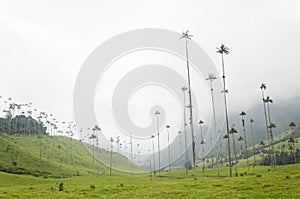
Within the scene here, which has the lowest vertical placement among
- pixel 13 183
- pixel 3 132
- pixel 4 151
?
pixel 13 183

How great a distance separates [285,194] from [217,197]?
6.59 metres

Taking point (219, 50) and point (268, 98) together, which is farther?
point (268, 98)

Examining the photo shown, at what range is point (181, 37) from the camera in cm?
8081

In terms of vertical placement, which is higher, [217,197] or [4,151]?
[4,151]

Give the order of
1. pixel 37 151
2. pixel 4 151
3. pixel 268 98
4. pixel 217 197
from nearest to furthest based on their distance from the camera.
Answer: pixel 217 197, pixel 268 98, pixel 4 151, pixel 37 151

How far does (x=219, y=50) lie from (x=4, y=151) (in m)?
123

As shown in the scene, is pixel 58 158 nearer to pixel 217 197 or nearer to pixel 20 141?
pixel 20 141

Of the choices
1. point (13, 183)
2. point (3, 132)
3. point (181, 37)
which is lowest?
point (13, 183)

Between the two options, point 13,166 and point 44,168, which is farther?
point 44,168

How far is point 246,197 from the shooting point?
29.2 meters

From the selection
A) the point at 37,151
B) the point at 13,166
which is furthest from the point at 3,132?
the point at 13,166

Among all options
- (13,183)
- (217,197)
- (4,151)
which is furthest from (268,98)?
(4,151)

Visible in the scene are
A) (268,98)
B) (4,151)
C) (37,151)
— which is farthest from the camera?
(37,151)

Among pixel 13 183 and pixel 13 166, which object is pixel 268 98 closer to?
pixel 13 183
